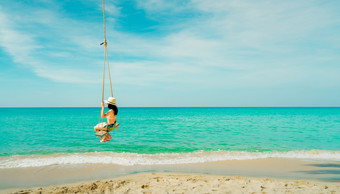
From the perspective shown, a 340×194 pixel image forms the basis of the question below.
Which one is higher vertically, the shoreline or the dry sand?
the dry sand

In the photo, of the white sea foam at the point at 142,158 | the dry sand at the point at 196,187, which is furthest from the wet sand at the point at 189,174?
the white sea foam at the point at 142,158

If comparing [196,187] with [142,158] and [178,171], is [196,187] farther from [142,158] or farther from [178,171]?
[142,158]

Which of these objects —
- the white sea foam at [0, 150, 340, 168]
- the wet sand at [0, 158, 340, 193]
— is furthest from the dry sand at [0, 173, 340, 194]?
the white sea foam at [0, 150, 340, 168]

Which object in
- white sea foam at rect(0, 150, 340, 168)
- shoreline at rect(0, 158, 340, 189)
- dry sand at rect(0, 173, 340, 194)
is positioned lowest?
white sea foam at rect(0, 150, 340, 168)

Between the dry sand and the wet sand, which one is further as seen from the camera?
the wet sand

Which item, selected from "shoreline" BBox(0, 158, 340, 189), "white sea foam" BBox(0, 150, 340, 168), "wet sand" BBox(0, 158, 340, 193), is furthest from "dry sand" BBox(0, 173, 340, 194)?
"white sea foam" BBox(0, 150, 340, 168)

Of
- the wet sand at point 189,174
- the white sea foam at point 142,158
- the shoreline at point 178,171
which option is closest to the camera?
the wet sand at point 189,174

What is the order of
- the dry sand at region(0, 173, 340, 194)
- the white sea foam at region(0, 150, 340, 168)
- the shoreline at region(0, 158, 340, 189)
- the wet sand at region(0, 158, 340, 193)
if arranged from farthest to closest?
the white sea foam at region(0, 150, 340, 168), the shoreline at region(0, 158, 340, 189), the wet sand at region(0, 158, 340, 193), the dry sand at region(0, 173, 340, 194)

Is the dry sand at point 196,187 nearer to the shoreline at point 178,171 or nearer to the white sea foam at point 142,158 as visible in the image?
the shoreline at point 178,171

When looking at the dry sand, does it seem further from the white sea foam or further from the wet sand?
the white sea foam

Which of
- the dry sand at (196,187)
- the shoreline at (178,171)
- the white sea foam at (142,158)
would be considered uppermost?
the dry sand at (196,187)

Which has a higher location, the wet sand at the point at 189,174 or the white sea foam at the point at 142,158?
the wet sand at the point at 189,174

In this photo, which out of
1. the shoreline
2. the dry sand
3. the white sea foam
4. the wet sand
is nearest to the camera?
the dry sand

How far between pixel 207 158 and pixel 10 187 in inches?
326
